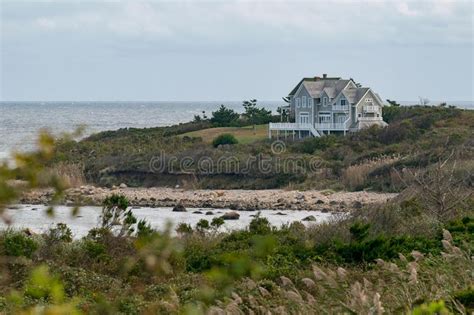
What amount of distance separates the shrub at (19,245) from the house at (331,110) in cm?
5273

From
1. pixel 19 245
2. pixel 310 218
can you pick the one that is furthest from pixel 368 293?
pixel 310 218

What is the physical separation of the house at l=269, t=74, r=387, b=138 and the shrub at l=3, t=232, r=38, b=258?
173ft

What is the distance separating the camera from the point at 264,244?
5793 millimetres

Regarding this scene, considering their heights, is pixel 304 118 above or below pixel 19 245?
above

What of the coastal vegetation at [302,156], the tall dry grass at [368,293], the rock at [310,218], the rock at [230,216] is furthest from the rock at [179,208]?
the tall dry grass at [368,293]

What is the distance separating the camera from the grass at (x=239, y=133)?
2853 inches

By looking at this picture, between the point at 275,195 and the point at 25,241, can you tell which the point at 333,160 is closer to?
the point at 275,195

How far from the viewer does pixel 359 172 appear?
5147cm

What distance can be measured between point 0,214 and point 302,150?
60.5 m

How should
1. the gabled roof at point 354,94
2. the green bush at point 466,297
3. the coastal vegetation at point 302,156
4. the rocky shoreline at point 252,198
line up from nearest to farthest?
the green bush at point 466,297
the rocky shoreline at point 252,198
the coastal vegetation at point 302,156
the gabled roof at point 354,94

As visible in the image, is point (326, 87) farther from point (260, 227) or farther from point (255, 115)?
point (260, 227)

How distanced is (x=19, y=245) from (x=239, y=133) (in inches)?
2304

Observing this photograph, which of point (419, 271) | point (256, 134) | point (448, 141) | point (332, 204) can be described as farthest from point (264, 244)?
point (256, 134)

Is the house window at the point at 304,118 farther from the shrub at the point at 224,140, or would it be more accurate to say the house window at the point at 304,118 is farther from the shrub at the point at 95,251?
the shrub at the point at 95,251
